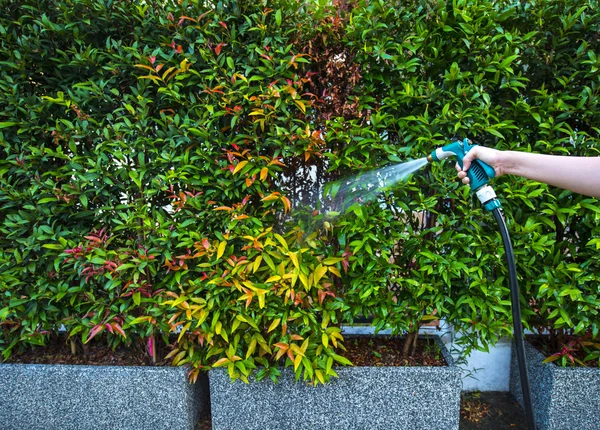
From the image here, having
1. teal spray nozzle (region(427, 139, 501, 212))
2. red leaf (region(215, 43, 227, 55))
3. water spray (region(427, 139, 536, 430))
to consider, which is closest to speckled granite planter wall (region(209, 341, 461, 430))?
water spray (region(427, 139, 536, 430))

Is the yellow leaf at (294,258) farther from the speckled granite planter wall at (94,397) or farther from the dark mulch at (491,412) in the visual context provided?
the dark mulch at (491,412)

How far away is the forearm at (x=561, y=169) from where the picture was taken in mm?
1591

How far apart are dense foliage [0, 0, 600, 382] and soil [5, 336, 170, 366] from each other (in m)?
0.33

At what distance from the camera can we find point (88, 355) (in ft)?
10.1

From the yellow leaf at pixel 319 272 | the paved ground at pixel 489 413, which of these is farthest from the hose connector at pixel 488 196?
the paved ground at pixel 489 413

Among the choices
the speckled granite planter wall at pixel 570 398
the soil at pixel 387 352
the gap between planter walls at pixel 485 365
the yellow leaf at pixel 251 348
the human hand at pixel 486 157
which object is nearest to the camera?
the human hand at pixel 486 157

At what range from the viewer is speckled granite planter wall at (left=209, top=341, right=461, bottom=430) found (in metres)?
2.70

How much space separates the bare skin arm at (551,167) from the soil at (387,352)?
1617 mm

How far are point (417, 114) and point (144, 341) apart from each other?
253 cm

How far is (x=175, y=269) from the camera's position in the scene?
8.72 ft

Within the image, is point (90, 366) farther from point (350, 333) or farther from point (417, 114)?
point (417, 114)

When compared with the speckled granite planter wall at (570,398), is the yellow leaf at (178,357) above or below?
above

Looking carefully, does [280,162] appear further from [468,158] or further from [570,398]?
[570,398]

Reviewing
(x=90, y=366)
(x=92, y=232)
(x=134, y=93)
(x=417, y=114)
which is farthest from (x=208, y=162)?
(x=90, y=366)
